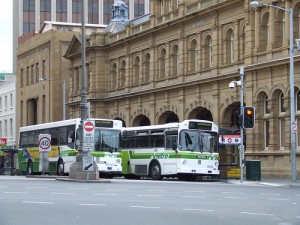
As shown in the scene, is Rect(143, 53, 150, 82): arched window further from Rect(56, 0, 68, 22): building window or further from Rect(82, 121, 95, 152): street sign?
Rect(56, 0, 68, 22): building window

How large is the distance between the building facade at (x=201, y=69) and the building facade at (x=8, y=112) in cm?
1933

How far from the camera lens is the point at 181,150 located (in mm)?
37031

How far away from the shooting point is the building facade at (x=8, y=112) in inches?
3465

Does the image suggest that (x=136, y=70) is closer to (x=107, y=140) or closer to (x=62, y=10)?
(x=107, y=140)

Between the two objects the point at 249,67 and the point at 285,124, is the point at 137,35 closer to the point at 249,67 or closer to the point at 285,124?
the point at 249,67

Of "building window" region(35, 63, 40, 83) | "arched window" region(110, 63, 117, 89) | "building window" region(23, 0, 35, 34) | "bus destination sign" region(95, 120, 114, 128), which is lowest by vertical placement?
"bus destination sign" region(95, 120, 114, 128)

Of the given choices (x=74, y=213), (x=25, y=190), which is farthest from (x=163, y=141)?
(x=74, y=213)

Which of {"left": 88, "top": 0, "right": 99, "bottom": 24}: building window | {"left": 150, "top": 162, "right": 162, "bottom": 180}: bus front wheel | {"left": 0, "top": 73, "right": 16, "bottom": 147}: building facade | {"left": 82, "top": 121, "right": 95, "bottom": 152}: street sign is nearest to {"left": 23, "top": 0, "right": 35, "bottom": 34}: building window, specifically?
{"left": 88, "top": 0, "right": 99, "bottom": 24}: building window

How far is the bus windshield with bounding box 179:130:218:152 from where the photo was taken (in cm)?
3728

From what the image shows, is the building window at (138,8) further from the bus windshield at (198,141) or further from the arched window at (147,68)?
the bus windshield at (198,141)

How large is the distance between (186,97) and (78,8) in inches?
2087

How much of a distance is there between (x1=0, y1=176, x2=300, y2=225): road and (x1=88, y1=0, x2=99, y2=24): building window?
79.1 metres

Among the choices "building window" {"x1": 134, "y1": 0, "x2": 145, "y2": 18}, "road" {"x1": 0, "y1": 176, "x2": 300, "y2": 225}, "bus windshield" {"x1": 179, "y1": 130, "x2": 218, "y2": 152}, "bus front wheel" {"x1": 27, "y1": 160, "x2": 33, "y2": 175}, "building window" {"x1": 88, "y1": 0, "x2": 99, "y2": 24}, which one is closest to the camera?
"road" {"x1": 0, "y1": 176, "x2": 300, "y2": 225}

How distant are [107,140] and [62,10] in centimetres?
6571
